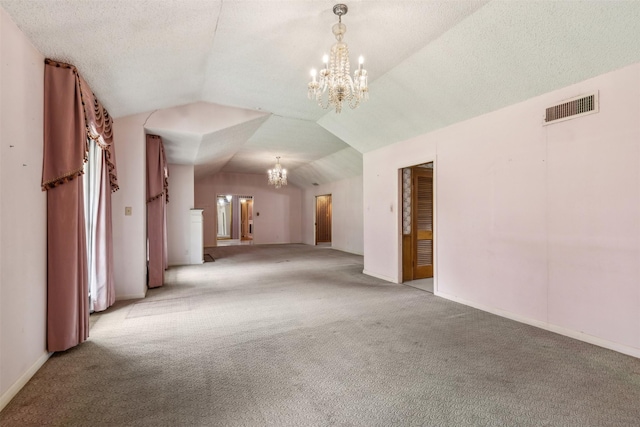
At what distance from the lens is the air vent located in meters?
3.04

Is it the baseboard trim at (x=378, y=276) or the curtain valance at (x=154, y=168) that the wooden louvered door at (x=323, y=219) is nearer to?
the baseboard trim at (x=378, y=276)

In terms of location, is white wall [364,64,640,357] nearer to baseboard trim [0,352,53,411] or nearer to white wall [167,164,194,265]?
baseboard trim [0,352,53,411]

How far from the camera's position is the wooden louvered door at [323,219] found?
13.6 metres

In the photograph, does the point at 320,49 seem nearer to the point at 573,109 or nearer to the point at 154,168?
the point at 573,109

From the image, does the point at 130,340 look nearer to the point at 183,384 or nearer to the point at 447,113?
the point at 183,384

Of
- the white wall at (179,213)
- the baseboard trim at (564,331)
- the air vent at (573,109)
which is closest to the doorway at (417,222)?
the baseboard trim at (564,331)

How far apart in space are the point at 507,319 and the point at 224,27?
452 cm

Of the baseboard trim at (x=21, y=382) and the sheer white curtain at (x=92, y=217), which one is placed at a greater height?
the sheer white curtain at (x=92, y=217)

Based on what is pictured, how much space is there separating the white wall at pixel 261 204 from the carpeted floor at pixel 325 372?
8524 mm

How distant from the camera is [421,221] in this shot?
6.14 metres

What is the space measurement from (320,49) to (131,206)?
3.65 metres

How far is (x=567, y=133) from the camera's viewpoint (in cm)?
324

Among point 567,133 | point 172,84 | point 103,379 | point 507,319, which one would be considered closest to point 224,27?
point 172,84

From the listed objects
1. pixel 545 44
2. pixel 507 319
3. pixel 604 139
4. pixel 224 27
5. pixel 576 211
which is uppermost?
pixel 224 27
